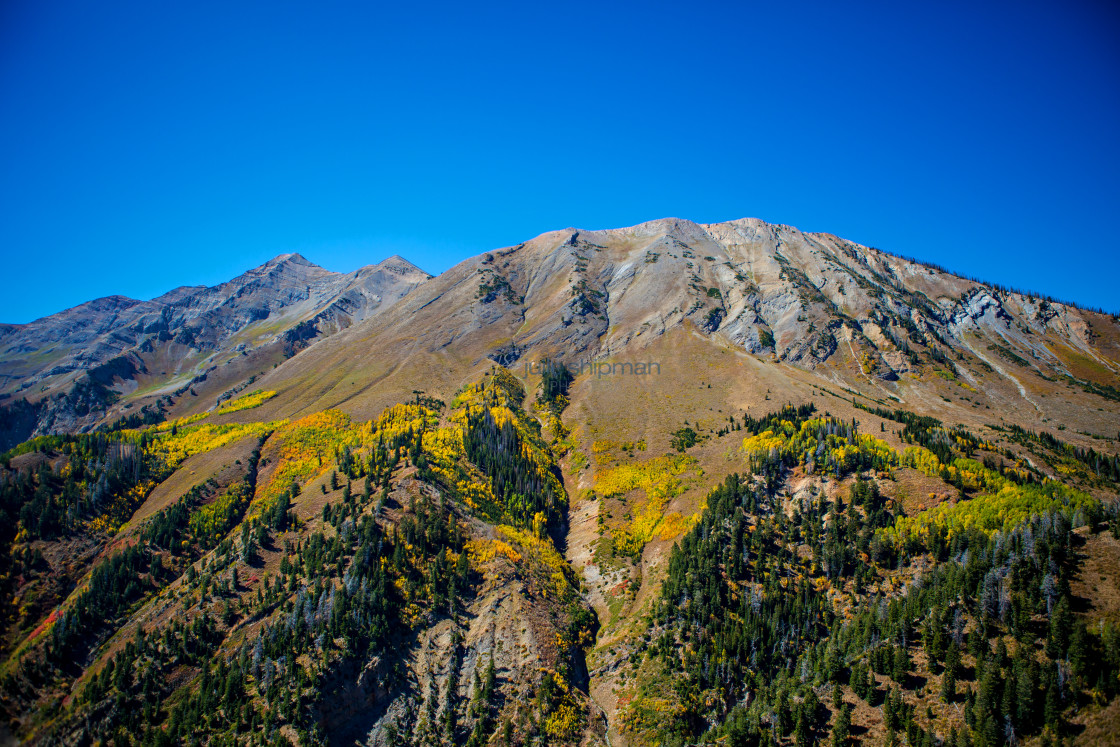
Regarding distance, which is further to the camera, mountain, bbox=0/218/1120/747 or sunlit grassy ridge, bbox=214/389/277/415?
sunlit grassy ridge, bbox=214/389/277/415

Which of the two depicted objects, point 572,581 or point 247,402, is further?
point 247,402

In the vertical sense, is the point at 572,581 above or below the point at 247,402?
below

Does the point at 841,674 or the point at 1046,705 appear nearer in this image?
the point at 1046,705

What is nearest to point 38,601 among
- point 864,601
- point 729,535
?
point 729,535

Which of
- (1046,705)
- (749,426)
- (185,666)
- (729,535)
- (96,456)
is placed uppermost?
(749,426)

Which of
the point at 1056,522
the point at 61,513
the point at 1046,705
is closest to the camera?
the point at 1046,705

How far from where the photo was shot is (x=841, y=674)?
6906cm

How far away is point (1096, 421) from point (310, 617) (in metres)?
208

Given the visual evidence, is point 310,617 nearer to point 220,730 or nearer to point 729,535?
point 220,730

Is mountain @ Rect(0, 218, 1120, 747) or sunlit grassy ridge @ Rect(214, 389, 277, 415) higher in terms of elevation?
sunlit grassy ridge @ Rect(214, 389, 277, 415)

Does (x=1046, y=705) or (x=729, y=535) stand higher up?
(x=729, y=535)

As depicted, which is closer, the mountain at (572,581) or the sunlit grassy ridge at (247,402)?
the mountain at (572,581)

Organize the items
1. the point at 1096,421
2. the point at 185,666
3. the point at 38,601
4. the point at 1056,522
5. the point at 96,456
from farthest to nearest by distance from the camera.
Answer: the point at 1096,421
the point at 96,456
the point at 38,601
the point at 185,666
the point at 1056,522

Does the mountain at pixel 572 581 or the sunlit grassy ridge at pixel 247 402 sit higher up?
the sunlit grassy ridge at pixel 247 402
